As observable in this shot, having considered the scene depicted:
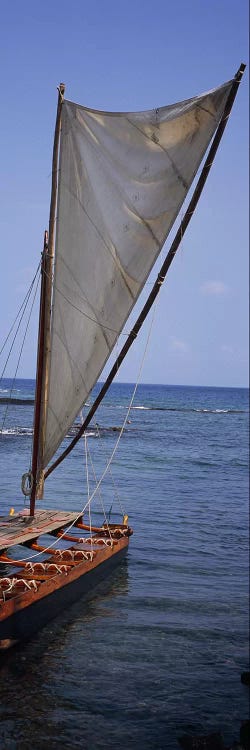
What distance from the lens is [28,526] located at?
51.0 feet

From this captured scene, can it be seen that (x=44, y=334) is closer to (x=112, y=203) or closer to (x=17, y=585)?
(x=112, y=203)

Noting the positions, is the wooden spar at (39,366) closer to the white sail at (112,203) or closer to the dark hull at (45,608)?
the white sail at (112,203)

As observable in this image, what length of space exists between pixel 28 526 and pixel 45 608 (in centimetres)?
235

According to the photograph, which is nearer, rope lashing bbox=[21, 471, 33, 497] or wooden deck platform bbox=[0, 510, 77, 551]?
wooden deck platform bbox=[0, 510, 77, 551]

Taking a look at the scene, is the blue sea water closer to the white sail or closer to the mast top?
the white sail

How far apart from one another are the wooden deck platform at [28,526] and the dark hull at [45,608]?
1.19 m

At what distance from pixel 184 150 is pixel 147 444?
41.7 m

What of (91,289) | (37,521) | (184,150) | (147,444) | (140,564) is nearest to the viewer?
(184,150)

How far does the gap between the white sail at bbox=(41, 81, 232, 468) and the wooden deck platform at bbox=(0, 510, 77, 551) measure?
3249mm

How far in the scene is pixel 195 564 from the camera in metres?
19.7

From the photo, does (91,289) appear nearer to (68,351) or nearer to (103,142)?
(68,351)

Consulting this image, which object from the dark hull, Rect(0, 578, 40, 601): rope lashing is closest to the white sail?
Rect(0, 578, 40, 601): rope lashing

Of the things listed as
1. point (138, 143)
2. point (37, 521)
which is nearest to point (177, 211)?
point (138, 143)

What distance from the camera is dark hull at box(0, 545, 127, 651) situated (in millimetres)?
12391
